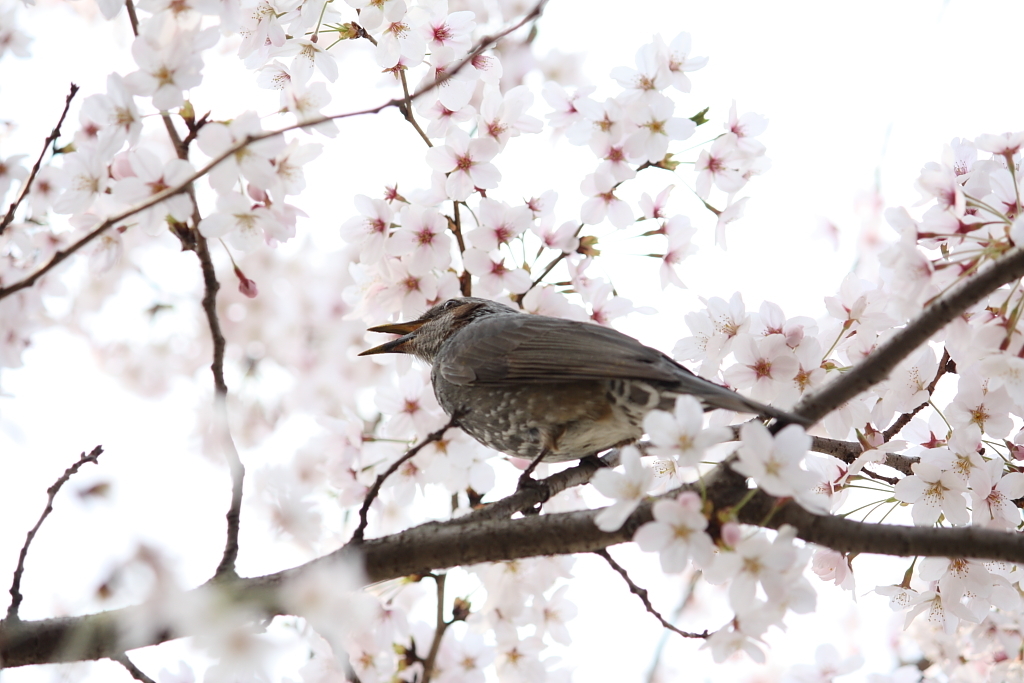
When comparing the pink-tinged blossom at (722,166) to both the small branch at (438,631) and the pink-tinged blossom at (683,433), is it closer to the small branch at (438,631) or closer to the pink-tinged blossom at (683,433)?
the pink-tinged blossom at (683,433)

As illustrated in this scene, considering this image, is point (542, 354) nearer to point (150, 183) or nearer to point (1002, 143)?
point (150, 183)

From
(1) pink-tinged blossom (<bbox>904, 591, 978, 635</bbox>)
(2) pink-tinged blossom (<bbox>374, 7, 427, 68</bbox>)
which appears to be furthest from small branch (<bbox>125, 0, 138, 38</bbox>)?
(1) pink-tinged blossom (<bbox>904, 591, 978, 635</bbox>)

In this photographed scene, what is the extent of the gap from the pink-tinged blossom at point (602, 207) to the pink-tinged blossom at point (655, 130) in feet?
0.67

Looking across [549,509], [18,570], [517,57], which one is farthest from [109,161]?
[517,57]

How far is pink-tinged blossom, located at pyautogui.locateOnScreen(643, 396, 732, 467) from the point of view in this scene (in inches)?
60.3

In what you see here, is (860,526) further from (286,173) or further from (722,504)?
(286,173)

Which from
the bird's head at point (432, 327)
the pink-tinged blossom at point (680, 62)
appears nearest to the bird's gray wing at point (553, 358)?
the bird's head at point (432, 327)

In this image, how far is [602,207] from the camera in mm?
2846

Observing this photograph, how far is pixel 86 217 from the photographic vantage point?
91.0 inches

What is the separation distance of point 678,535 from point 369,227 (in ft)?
5.54

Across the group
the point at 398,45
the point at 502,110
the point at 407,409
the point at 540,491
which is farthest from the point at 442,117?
the point at 540,491

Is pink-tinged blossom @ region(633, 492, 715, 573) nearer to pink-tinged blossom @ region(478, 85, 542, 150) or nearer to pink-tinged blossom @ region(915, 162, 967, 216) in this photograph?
pink-tinged blossom @ region(915, 162, 967, 216)

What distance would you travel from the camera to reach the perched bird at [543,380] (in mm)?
2504

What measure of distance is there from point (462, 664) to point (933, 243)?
2165 millimetres
